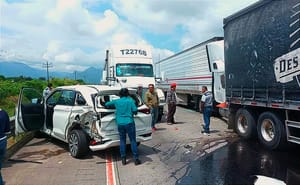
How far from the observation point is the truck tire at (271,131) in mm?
7863

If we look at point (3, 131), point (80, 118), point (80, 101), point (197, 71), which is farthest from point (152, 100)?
point (3, 131)

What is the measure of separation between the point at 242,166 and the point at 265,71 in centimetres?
274

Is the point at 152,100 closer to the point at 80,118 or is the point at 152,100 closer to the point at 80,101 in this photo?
the point at 80,101

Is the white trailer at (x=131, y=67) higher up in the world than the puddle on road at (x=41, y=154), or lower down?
higher up

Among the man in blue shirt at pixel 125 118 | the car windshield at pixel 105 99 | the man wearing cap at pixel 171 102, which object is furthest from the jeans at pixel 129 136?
the man wearing cap at pixel 171 102

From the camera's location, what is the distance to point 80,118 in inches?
303

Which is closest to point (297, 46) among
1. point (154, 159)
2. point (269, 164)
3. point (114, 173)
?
point (269, 164)

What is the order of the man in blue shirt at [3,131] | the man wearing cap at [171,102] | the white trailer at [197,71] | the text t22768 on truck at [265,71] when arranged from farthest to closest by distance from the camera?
1. the white trailer at [197,71]
2. the man wearing cap at [171,102]
3. the text t22768 on truck at [265,71]
4. the man in blue shirt at [3,131]

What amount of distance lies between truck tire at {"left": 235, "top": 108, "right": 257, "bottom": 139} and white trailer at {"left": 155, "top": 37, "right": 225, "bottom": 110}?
2.97 m

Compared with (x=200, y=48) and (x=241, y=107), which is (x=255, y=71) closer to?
(x=241, y=107)

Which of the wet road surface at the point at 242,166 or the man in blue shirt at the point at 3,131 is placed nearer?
the man in blue shirt at the point at 3,131

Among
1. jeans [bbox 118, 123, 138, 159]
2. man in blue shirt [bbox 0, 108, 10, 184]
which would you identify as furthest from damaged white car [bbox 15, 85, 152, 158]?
man in blue shirt [bbox 0, 108, 10, 184]

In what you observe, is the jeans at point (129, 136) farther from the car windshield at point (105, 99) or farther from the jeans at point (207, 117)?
the jeans at point (207, 117)

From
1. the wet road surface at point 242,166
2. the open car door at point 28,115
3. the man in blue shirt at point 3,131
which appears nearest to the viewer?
the man in blue shirt at point 3,131
